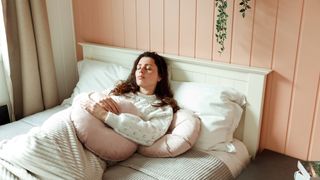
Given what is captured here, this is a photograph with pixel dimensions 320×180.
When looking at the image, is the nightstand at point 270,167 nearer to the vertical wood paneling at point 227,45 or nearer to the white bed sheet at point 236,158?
the white bed sheet at point 236,158

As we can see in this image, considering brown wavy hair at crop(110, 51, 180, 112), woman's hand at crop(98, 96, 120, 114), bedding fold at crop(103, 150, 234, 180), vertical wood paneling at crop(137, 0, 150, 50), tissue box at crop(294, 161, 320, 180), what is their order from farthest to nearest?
vertical wood paneling at crop(137, 0, 150, 50) < brown wavy hair at crop(110, 51, 180, 112) < woman's hand at crop(98, 96, 120, 114) < bedding fold at crop(103, 150, 234, 180) < tissue box at crop(294, 161, 320, 180)

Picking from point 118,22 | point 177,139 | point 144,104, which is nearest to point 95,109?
point 144,104

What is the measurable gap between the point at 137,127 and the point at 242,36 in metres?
0.75

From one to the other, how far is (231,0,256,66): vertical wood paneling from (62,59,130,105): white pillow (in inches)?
29.9

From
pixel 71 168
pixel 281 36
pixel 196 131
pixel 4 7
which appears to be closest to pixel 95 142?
pixel 71 168

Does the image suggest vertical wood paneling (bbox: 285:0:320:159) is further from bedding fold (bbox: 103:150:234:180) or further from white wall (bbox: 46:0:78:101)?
white wall (bbox: 46:0:78:101)

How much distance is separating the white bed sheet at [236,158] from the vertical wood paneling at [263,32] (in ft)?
1.51

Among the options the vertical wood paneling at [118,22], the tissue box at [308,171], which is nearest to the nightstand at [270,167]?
the tissue box at [308,171]

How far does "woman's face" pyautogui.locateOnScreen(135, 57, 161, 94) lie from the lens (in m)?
1.87

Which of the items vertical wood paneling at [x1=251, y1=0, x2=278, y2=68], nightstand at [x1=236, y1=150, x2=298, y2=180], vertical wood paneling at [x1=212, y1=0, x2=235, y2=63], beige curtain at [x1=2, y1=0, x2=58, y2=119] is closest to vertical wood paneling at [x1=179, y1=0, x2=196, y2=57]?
vertical wood paneling at [x1=212, y1=0, x2=235, y2=63]

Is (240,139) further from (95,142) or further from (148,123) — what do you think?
(95,142)

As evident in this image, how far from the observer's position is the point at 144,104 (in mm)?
1830

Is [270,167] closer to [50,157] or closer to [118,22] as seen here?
[50,157]

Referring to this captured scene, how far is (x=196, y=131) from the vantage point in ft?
5.45
